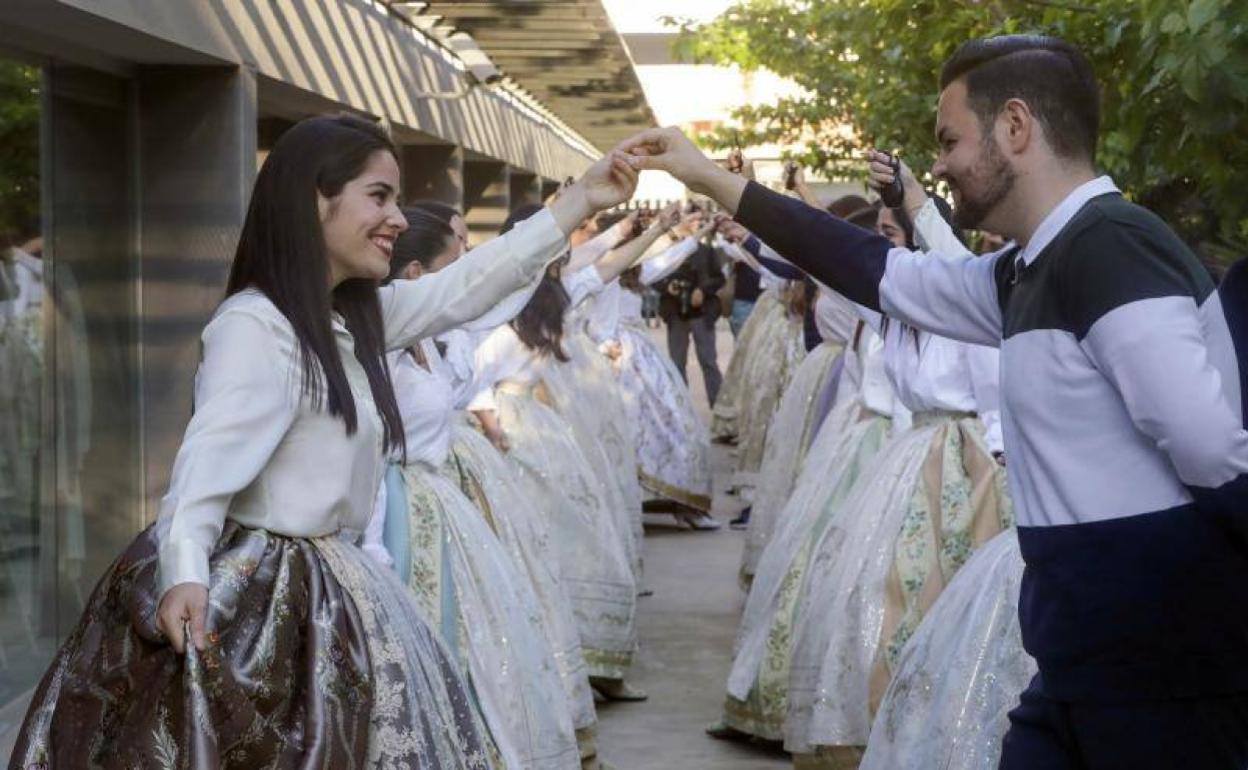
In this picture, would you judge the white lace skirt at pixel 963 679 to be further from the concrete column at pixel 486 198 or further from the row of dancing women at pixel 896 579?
the concrete column at pixel 486 198

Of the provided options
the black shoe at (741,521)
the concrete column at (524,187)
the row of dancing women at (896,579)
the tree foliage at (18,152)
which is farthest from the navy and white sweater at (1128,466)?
the concrete column at (524,187)

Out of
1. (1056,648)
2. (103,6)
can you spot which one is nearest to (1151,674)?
(1056,648)

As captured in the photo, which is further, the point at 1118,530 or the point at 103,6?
the point at 103,6

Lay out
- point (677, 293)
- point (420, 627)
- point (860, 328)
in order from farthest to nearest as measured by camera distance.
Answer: point (677, 293)
point (860, 328)
point (420, 627)

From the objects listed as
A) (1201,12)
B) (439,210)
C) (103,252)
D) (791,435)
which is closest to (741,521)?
(791,435)

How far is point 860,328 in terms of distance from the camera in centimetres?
773

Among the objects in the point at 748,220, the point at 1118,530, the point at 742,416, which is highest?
the point at 748,220

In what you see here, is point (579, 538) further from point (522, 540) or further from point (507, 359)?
point (522, 540)

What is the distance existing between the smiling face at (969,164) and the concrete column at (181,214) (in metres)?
4.18

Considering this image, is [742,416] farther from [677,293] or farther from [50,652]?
[50,652]

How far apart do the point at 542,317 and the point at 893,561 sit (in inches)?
87.5

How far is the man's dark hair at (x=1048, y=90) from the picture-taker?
3.21 meters

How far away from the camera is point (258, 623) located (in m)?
3.53

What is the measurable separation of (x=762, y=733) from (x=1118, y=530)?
3973mm
